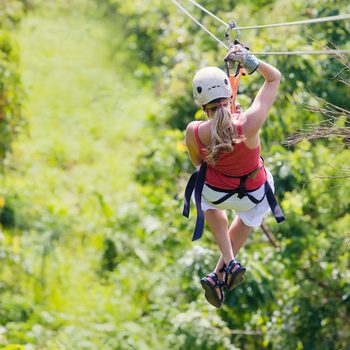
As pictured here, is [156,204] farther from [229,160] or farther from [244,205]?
[229,160]

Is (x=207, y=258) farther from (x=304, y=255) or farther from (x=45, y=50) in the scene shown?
(x=45, y=50)

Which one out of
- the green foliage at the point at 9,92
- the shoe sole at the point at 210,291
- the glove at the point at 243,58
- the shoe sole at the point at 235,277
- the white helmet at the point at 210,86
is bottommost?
the green foliage at the point at 9,92

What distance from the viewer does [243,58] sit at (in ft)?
13.2

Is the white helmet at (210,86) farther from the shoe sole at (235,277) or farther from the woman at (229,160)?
the shoe sole at (235,277)

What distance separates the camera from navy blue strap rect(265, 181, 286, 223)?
448cm

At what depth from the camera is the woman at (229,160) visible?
4086mm

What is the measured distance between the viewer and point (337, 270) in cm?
759

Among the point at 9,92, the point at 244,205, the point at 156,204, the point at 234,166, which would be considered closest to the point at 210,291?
the point at 244,205

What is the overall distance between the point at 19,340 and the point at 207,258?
2.61 meters

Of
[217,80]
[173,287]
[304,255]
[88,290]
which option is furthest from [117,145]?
[217,80]

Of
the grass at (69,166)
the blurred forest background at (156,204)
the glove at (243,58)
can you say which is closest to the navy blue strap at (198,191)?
the glove at (243,58)

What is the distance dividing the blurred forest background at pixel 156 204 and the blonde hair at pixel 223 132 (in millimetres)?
700

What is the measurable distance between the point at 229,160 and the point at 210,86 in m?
0.42

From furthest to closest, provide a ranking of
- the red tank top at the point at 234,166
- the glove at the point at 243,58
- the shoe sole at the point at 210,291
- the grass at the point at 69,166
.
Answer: the grass at the point at 69,166, the shoe sole at the point at 210,291, the red tank top at the point at 234,166, the glove at the point at 243,58
